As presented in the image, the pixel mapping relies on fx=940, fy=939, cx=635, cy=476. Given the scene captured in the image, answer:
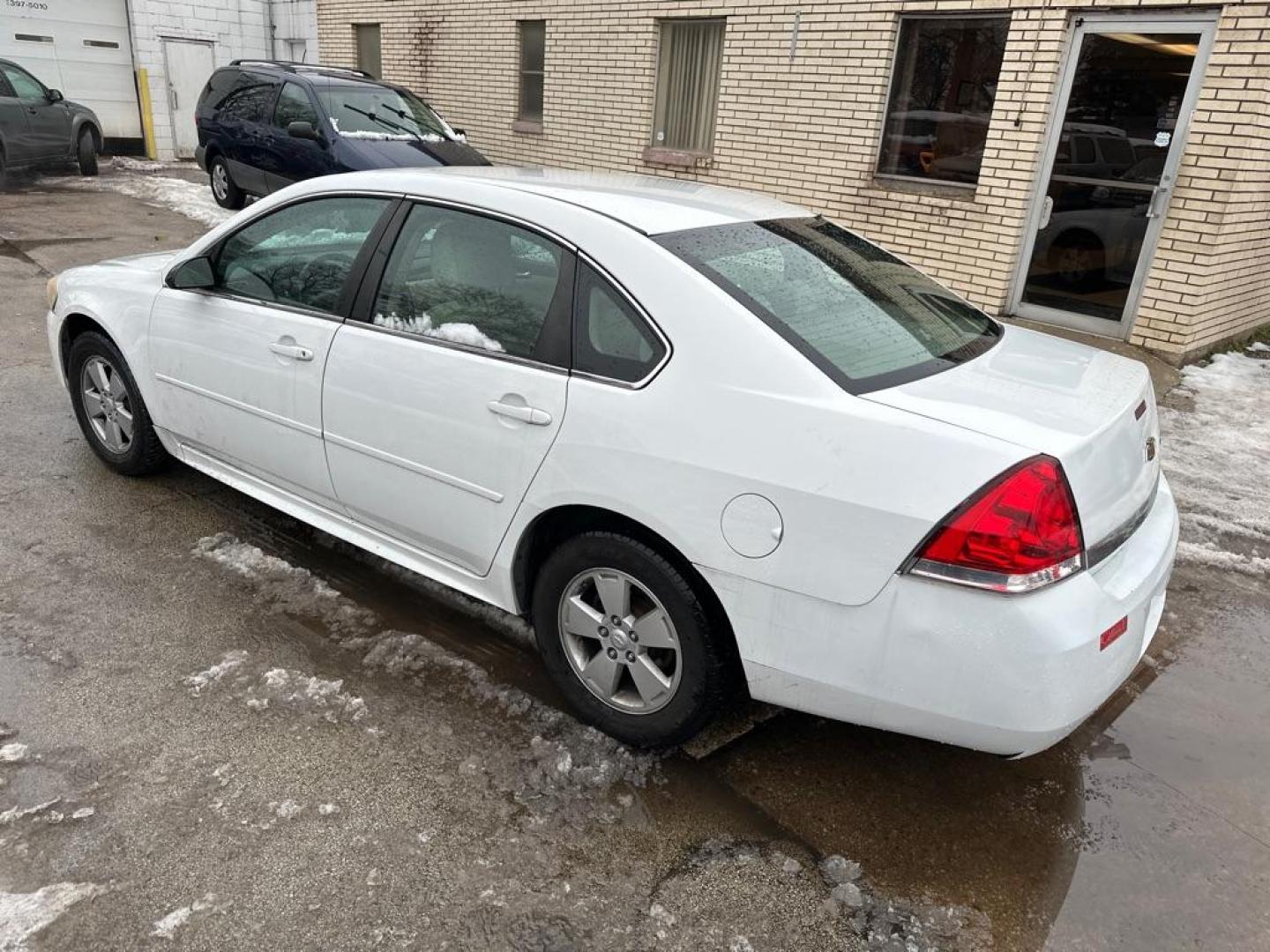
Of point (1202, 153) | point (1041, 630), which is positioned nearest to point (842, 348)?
point (1041, 630)

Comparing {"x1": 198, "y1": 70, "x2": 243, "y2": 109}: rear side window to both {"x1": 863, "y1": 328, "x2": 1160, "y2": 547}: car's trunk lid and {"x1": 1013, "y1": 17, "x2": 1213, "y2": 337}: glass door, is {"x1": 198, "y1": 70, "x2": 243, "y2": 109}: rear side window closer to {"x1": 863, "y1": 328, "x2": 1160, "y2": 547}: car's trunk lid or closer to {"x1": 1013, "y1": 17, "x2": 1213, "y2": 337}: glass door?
{"x1": 1013, "y1": 17, "x2": 1213, "y2": 337}: glass door

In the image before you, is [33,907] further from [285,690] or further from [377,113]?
[377,113]

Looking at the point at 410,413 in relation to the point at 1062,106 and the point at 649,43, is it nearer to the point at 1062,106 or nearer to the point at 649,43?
the point at 1062,106

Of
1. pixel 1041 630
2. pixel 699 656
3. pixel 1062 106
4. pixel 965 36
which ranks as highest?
pixel 965 36

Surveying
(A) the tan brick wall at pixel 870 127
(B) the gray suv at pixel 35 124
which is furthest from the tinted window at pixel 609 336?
(B) the gray suv at pixel 35 124

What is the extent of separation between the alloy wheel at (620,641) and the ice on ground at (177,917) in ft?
3.73

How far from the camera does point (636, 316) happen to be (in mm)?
2633

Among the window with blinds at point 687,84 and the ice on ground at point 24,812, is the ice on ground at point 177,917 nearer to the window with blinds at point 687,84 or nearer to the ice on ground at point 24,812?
the ice on ground at point 24,812

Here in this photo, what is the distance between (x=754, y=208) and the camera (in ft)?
11.0

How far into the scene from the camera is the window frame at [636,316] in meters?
2.56

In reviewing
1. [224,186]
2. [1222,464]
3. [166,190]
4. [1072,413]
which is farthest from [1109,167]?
[166,190]

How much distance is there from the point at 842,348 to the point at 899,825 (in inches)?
52.7

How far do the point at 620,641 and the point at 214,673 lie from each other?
1379 mm

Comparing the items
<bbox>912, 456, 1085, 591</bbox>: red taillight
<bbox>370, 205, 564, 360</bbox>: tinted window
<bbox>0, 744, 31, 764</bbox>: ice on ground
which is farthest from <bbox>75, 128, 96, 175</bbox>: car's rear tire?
<bbox>912, 456, 1085, 591</bbox>: red taillight
